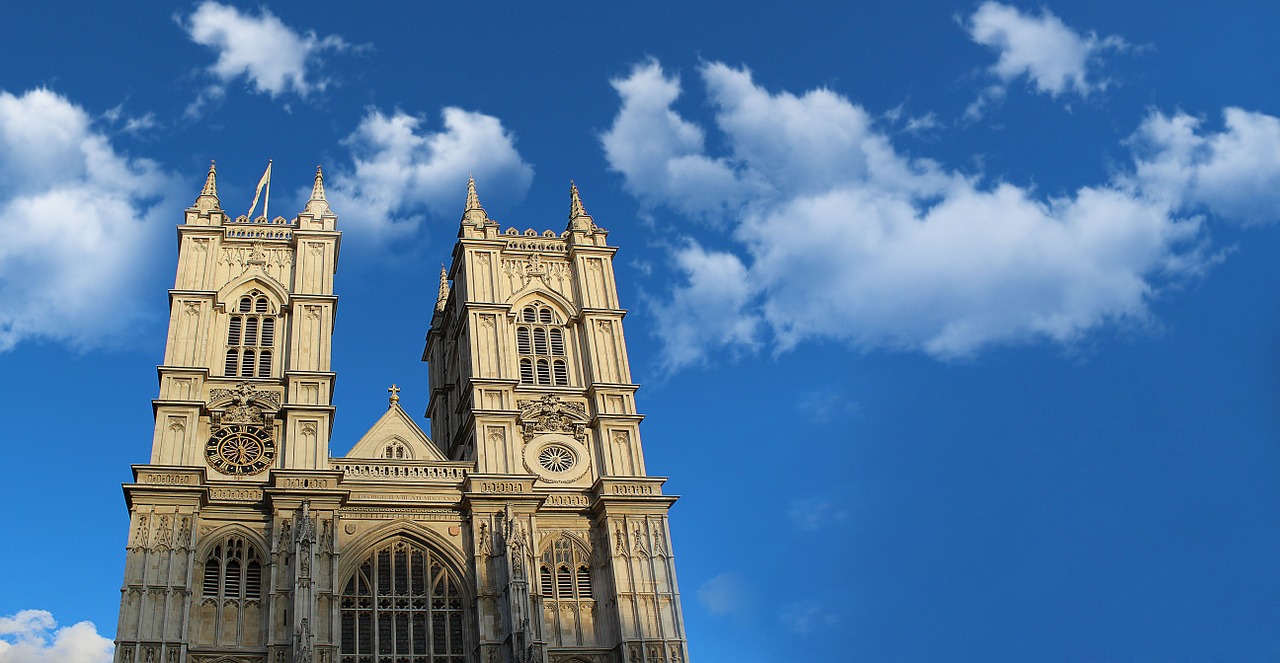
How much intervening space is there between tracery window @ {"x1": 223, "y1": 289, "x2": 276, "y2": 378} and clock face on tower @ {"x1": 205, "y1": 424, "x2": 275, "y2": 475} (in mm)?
2597

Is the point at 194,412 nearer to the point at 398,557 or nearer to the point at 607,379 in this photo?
the point at 398,557

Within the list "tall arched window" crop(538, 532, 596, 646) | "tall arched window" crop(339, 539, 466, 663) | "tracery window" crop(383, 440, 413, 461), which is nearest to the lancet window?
"tall arched window" crop(339, 539, 466, 663)

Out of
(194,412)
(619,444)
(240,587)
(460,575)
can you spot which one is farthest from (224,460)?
(619,444)

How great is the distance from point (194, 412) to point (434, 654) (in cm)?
1230

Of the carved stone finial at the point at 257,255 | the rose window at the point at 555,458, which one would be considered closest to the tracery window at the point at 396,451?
the rose window at the point at 555,458

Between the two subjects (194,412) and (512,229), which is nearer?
(194,412)

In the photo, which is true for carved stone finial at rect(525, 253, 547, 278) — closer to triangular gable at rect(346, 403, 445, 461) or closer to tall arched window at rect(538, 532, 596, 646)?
triangular gable at rect(346, 403, 445, 461)

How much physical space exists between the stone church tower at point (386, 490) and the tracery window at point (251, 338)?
0.07m

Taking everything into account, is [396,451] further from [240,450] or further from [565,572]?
[565,572]

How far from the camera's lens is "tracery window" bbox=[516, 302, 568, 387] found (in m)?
48.5

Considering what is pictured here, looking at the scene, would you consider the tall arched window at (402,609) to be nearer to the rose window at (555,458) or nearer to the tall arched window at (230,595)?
the tall arched window at (230,595)

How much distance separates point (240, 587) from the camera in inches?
1581

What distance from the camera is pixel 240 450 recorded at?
4366cm

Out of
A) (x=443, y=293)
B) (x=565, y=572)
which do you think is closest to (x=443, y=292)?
(x=443, y=293)
